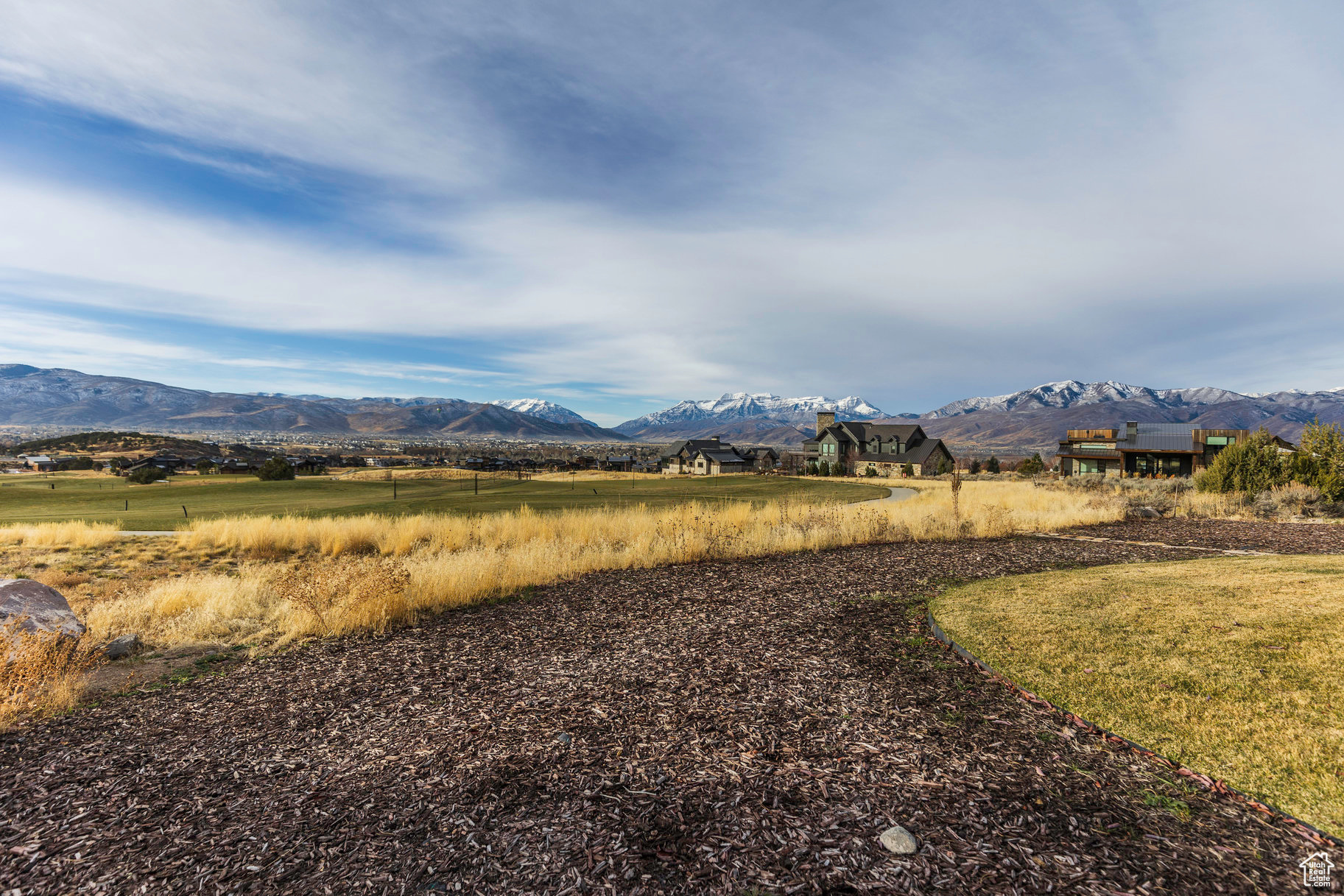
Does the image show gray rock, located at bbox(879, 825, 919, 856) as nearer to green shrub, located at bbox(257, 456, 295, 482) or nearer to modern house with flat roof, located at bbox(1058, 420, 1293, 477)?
green shrub, located at bbox(257, 456, 295, 482)

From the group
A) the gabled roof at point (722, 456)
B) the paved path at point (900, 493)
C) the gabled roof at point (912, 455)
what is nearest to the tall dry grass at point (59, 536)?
the paved path at point (900, 493)

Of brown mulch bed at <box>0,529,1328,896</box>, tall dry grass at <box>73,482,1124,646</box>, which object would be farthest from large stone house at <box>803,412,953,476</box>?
brown mulch bed at <box>0,529,1328,896</box>

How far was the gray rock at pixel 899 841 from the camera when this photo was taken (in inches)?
121

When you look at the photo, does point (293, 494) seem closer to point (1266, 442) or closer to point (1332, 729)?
point (1332, 729)

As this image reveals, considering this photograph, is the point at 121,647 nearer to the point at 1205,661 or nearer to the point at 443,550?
the point at 443,550

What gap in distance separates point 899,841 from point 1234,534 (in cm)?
1742

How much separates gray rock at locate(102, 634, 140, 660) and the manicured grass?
1002 centimetres

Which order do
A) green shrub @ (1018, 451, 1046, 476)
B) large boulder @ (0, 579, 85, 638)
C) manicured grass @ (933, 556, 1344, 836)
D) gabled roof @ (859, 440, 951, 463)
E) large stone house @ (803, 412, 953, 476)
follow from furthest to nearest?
gabled roof @ (859, 440, 951, 463) < large stone house @ (803, 412, 953, 476) < green shrub @ (1018, 451, 1046, 476) < large boulder @ (0, 579, 85, 638) < manicured grass @ (933, 556, 1344, 836)

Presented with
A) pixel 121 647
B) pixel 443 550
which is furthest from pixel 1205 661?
pixel 443 550

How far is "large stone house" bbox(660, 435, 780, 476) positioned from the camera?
7669 cm

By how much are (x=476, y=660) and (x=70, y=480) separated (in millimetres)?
42746

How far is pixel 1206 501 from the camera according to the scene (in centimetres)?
2019

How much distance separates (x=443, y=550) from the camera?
13.1 meters

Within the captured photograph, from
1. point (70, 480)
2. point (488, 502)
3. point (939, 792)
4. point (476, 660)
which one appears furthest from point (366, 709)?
point (70, 480)
